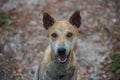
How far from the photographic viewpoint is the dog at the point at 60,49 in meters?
6.10

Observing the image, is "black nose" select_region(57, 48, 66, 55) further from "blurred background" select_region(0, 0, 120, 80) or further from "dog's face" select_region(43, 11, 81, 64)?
"blurred background" select_region(0, 0, 120, 80)

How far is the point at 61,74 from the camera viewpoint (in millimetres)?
6543

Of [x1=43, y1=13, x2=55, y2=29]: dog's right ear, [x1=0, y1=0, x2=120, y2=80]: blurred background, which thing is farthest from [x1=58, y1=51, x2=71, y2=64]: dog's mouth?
[x1=0, y1=0, x2=120, y2=80]: blurred background

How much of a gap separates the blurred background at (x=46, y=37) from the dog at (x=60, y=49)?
5.55 feet

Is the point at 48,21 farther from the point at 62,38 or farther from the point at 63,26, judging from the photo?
the point at 62,38

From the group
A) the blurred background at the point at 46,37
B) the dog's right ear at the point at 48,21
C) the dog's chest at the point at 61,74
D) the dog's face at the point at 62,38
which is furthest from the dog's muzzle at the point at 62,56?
the blurred background at the point at 46,37

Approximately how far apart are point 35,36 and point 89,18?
1.55m

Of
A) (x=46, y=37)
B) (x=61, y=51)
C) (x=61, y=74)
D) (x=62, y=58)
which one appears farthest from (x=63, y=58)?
(x=46, y=37)

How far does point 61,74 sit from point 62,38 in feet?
2.42

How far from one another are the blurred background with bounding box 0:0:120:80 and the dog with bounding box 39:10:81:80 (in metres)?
1.69

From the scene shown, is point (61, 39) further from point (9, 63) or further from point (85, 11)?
point (85, 11)

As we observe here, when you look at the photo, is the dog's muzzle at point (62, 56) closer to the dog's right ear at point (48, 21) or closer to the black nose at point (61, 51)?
the black nose at point (61, 51)

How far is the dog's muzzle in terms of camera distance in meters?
5.96

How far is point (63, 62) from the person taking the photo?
20.4 feet
